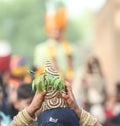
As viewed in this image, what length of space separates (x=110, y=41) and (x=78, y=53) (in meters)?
1.13

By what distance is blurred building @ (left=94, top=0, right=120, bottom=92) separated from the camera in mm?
27188

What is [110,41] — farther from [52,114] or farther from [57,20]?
[52,114]

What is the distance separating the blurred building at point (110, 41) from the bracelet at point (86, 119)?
19.3 metres

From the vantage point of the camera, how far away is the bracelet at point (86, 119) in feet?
21.7

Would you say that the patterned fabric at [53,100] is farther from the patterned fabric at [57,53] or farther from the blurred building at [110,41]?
the blurred building at [110,41]

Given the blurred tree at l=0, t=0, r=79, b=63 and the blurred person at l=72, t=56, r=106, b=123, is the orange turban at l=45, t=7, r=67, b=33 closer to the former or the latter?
the blurred person at l=72, t=56, r=106, b=123

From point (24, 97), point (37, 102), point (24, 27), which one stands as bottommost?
point (24, 27)

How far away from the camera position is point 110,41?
2875 centimetres

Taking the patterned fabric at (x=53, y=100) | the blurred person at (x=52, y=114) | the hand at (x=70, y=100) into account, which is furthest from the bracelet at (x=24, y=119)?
the hand at (x=70, y=100)

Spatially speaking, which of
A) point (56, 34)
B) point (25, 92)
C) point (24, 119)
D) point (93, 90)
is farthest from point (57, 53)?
point (24, 119)

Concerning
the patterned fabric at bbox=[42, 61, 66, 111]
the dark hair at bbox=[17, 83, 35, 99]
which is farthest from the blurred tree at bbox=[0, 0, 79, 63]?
the patterned fabric at bbox=[42, 61, 66, 111]

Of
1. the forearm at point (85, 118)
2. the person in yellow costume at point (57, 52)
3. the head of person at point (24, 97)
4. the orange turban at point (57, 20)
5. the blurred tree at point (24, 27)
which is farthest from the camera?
the blurred tree at point (24, 27)

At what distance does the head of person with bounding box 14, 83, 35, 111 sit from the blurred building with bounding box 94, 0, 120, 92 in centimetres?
1719

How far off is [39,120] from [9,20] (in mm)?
61003
